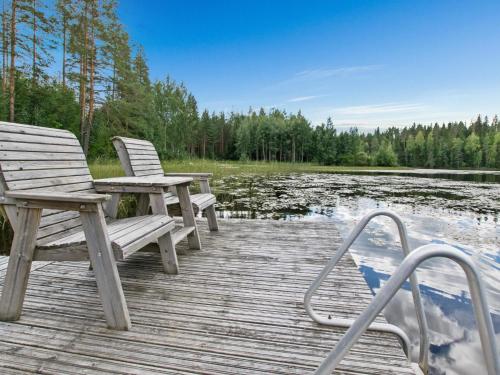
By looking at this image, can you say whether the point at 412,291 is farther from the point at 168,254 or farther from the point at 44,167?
the point at 44,167

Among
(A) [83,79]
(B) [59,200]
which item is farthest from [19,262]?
(A) [83,79]

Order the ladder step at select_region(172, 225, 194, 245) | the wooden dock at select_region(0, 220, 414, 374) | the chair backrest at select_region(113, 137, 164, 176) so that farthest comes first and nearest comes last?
the chair backrest at select_region(113, 137, 164, 176) → the ladder step at select_region(172, 225, 194, 245) → the wooden dock at select_region(0, 220, 414, 374)

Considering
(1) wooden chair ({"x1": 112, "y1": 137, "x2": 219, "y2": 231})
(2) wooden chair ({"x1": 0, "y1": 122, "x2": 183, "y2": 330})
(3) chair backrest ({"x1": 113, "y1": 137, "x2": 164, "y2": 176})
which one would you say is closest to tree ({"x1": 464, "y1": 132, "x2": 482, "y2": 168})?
(1) wooden chair ({"x1": 112, "y1": 137, "x2": 219, "y2": 231})

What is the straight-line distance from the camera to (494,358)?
2.15 ft

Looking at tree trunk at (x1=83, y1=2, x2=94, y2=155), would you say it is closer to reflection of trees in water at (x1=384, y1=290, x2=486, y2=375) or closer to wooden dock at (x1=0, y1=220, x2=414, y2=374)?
wooden dock at (x1=0, y1=220, x2=414, y2=374)

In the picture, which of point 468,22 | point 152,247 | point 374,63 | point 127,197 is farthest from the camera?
point 374,63

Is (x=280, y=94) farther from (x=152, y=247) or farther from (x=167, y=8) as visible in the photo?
(x=152, y=247)

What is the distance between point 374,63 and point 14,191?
4286cm

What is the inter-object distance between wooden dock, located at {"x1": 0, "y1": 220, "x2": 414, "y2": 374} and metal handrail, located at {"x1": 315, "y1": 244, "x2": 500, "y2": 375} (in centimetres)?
66

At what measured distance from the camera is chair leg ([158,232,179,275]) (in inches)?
90.0

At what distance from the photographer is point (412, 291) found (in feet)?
4.94

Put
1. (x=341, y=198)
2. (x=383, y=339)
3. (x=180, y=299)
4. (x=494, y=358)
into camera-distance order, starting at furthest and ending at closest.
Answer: (x=341, y=198) → (x=180, y=299) → (x=383, y=339) → (x=494, y=358)

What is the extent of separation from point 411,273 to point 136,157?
2950 mm

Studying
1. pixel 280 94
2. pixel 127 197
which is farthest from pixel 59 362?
pixel 280 94
